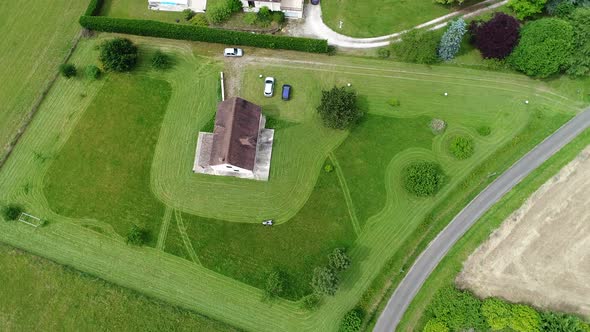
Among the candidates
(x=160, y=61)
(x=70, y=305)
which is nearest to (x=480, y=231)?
(x=160, y=61)

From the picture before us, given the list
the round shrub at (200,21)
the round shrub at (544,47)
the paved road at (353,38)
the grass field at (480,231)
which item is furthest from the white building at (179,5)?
the grass field at (480,231)

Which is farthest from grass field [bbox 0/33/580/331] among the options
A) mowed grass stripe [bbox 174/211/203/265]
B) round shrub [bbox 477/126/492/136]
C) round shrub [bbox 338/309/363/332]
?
round shrub [bbox 338/309/363/332]

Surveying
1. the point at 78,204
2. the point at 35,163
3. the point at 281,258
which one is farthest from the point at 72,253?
the point at 281,258

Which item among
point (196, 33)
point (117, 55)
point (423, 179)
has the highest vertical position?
point (196, 33)

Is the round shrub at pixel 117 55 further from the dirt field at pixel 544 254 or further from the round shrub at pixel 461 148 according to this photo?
the dirt field at pixel 544 254

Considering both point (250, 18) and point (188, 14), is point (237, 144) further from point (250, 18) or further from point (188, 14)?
point (188, 14)

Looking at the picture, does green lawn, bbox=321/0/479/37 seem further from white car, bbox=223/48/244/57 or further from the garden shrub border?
white car, bbox=223/48/244/57

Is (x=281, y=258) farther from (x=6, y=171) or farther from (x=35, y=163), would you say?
(x=6, y=171)
